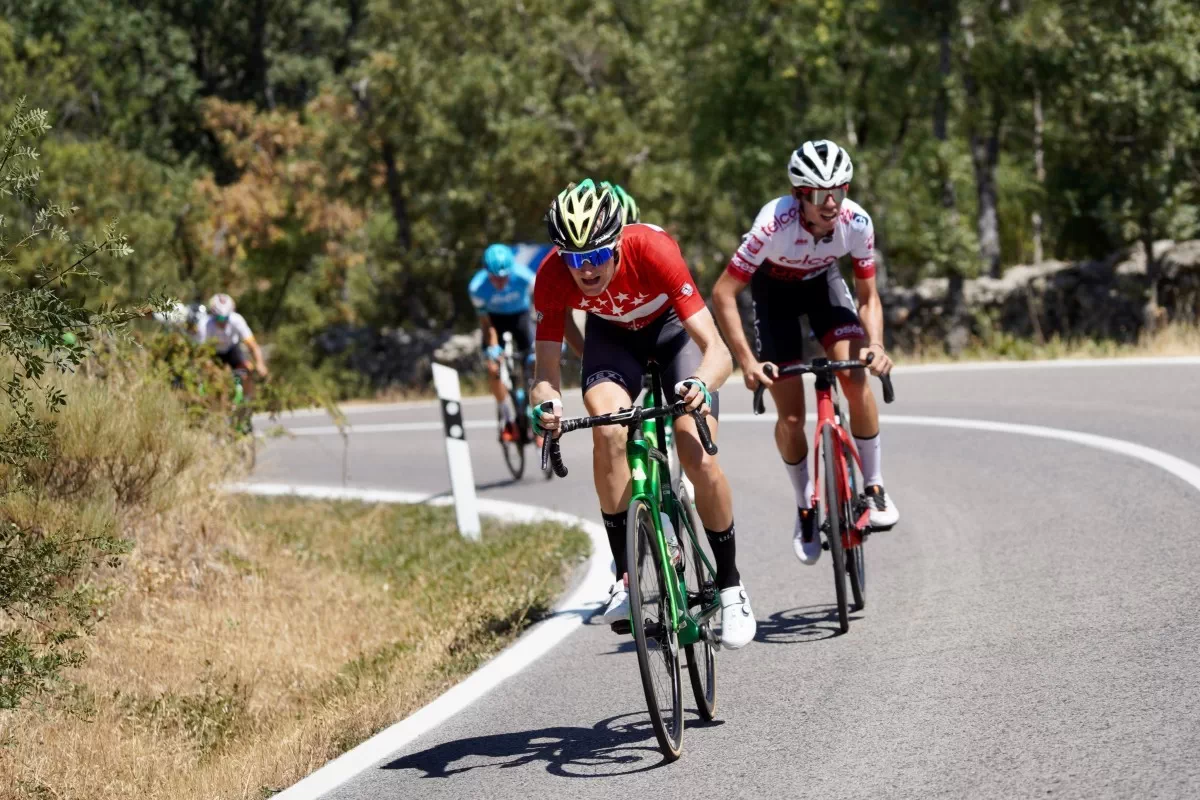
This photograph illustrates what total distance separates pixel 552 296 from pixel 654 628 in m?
1.50

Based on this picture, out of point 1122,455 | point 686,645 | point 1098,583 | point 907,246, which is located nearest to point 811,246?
point 1098,583

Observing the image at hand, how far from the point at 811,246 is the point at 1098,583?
7.11 feet

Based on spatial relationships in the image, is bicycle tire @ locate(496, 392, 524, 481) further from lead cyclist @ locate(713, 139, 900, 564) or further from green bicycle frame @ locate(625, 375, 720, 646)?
green bicycle frame @ locate(625, 375, 720, 646)

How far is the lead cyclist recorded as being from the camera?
7566mm

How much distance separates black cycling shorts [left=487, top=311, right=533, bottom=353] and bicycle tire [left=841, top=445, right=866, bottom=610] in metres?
7.65

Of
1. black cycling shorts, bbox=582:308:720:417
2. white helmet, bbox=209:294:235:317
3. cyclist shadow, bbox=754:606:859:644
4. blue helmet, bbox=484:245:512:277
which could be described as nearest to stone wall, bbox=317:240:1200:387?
blue helmet, bbox=484:245:512:277

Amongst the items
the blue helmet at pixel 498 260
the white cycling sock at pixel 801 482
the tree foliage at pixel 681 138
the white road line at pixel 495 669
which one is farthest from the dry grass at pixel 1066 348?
the white cycling sock at pixel 801 482

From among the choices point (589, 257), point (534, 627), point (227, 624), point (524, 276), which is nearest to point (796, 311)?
point (534, 627)

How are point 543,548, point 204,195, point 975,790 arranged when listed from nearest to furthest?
point 975,790
point 543,548
point 204,195

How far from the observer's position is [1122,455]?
10898mm

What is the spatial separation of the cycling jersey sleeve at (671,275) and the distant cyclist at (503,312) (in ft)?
27.1

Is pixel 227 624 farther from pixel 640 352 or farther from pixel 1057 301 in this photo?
pixel 1057 301

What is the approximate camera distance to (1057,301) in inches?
928

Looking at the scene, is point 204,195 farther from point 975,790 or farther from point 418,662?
point 975,790
